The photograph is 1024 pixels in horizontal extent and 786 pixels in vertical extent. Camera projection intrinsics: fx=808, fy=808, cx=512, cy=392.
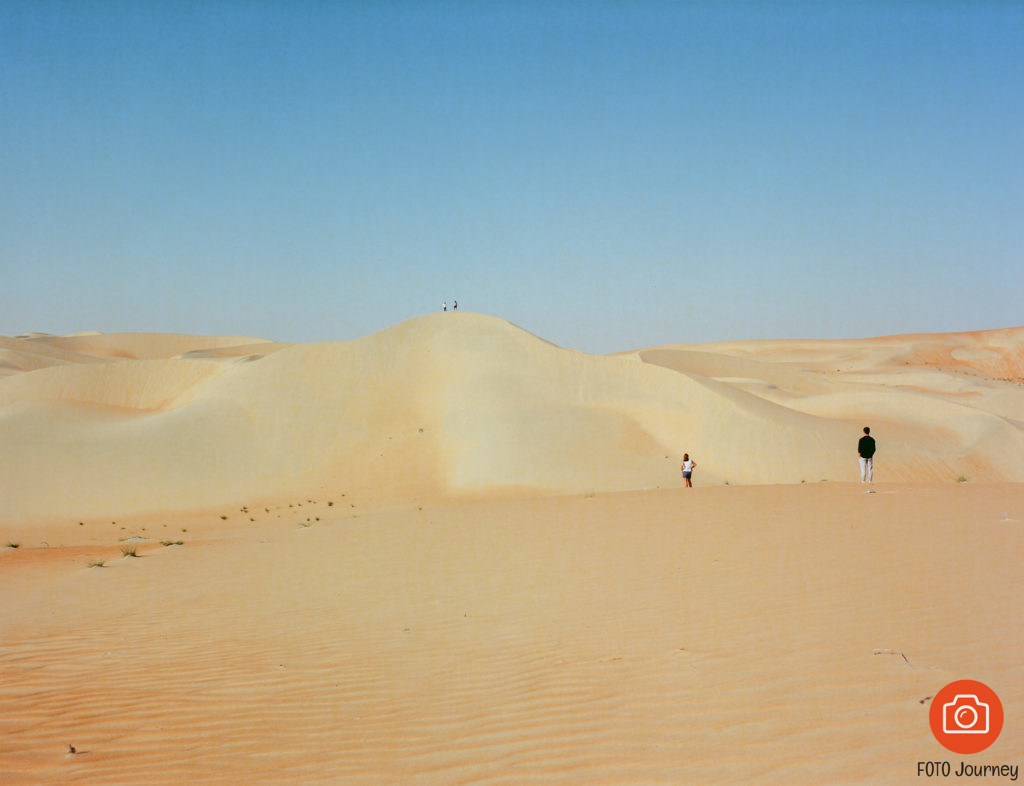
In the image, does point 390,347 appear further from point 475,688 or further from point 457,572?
point 475,688

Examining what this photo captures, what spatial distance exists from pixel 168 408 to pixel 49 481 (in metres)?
12.3

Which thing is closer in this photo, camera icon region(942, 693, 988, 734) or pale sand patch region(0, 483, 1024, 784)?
camera icon region(942, 693, 988, 734)

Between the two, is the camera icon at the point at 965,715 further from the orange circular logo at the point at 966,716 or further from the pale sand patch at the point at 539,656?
the pale sand patch at the point at 539,656

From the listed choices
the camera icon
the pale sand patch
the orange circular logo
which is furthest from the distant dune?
the camera icon

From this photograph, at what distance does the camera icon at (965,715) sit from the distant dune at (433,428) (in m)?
19.5

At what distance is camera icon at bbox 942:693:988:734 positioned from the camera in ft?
14.2

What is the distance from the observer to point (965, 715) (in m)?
4.47

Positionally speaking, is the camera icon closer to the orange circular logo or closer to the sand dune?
the orange circular logo

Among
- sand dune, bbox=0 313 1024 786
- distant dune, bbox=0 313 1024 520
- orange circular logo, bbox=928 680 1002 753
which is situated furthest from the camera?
distant dune, bbox=0 313 1024 520

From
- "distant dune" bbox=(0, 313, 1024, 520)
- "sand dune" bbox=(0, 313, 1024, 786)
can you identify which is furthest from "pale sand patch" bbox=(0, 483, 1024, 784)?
"distant dune" bbox=(0, 313, 1024, 520)

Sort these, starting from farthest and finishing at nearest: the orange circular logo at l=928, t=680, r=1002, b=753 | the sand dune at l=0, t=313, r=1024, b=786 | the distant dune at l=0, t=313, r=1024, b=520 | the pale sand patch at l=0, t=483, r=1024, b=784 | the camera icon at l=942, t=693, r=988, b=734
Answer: the distant dune at l=0, t=313, r=1024, b=520
the sand dune at l=0, t=313, r=1024, b=786
the pale sand patch at l=0, t=483, r=1024, b=784
the camera icon at l=942, t=693, r=988, b=734
the orange circular logo at l=928, t=680, r=1002, b=753

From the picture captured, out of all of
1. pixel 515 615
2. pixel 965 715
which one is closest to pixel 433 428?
pixel 515 615

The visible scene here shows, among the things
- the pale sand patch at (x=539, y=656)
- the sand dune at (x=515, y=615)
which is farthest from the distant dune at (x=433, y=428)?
the pale sand patch at (x=539, y=656)

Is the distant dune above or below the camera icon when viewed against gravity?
above
